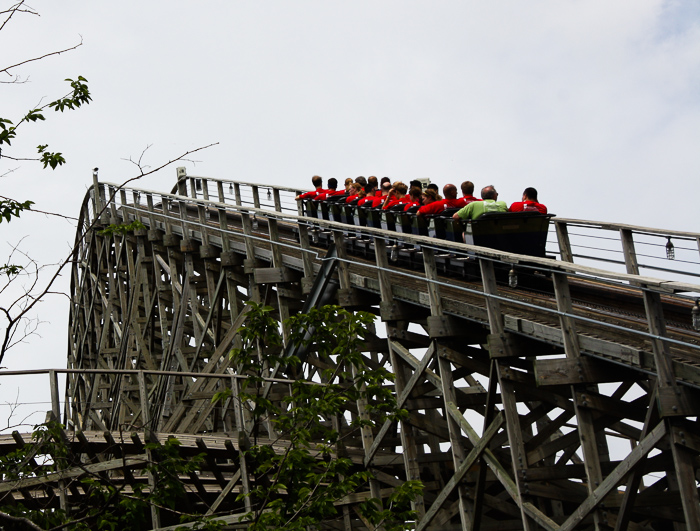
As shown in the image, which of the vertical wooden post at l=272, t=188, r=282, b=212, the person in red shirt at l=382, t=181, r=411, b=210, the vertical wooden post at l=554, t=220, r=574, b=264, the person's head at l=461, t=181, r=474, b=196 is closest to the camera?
the vertical wooden post at l=554, t=220, r=574, b=264

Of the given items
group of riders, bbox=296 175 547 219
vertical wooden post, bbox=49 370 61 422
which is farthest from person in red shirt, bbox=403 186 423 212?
vertical wooden post, bbox=49 370 61 422

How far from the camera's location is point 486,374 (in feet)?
42.6

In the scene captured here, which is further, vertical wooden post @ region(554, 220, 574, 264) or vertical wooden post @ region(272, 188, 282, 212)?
vertical wooden post @ region(272, 188, 282, 212)

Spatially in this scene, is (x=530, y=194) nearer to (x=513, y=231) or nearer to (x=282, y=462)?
(x=513, y=231)

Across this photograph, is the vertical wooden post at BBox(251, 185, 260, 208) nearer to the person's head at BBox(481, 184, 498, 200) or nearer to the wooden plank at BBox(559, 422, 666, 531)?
the person's head at BBox(481, 184, 498, 200)

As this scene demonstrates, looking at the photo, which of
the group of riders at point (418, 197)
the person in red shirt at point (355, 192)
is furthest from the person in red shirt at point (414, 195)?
the person in red shirt at point (355, 192)

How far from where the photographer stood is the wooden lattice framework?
9914 millimetres

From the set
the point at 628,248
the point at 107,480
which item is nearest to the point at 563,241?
the point at 628,248

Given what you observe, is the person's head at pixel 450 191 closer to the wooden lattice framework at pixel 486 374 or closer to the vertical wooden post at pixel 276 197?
the wooden lattice framework at pixel 486 374

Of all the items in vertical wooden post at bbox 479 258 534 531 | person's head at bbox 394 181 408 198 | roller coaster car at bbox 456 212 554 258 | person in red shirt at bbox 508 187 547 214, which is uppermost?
person's head at bbox 394 181 408 198

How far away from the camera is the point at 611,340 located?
10461mm

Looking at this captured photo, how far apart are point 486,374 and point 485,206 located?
99.8 inches

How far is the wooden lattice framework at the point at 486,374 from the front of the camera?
9.91m

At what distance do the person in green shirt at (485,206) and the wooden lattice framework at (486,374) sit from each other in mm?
572
